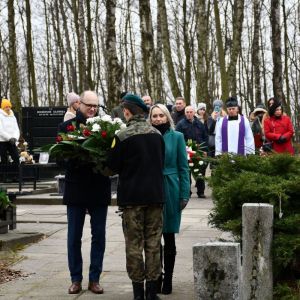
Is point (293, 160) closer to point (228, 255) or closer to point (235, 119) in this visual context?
point (228, 255)

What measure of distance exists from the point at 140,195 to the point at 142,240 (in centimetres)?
43

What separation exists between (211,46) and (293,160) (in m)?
60.2

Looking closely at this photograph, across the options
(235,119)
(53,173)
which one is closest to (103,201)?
(235,119)

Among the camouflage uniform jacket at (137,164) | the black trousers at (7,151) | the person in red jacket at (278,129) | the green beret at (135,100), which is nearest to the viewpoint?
the camouflage uniform jacket at (137,164)

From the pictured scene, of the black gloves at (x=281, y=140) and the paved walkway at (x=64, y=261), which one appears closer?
the paved walkway at (x=64, y=261)

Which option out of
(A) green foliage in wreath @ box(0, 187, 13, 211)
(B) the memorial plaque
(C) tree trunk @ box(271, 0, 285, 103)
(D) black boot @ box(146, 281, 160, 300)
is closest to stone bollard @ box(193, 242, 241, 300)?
(D) black boot @ box(146, 281, 160, 300)

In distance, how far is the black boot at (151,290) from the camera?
732 centimetres

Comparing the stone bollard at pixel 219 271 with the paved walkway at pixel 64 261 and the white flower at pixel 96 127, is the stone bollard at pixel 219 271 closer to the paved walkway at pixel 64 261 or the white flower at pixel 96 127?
the paved walkway at pixel 64 261

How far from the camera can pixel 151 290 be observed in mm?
7340

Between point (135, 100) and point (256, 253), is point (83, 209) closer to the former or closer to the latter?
point (135, 100)

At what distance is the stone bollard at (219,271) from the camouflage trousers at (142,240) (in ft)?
4.14

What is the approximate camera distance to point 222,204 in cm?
777

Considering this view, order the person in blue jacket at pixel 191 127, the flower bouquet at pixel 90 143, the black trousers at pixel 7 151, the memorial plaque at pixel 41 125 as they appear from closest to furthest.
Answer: the flower bouquet at pixel 90 143, the person in blue jacket at pixel 191 127, the black trousers at pixel 7 151, the memorial plaque at pixel 41 125

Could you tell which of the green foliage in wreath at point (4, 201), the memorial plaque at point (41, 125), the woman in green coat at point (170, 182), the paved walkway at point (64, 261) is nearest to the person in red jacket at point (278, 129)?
the paved walkway at point (64, 261)
